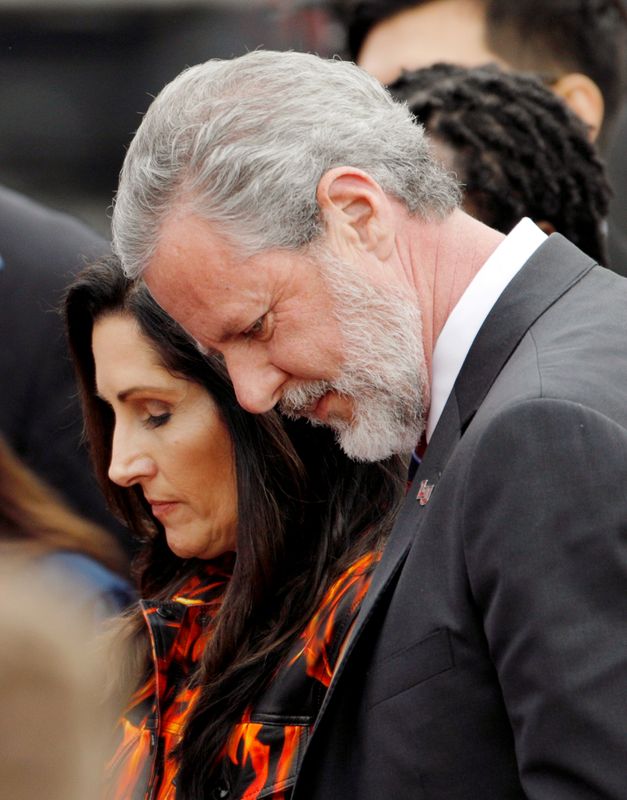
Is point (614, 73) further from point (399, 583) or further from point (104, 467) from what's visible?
point (399, 583)

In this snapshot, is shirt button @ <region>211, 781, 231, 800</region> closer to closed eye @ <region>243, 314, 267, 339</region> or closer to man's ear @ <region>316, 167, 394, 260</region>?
closed eye @ <region>243, 314, 267, 339</region>

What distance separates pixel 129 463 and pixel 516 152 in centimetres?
129

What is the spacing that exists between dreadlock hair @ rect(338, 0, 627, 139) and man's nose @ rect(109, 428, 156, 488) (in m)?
1.90

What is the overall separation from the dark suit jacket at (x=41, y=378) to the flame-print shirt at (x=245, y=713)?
84 cm

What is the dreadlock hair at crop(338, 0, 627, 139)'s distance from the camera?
4.12 meters

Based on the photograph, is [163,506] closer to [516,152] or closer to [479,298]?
[479,298]

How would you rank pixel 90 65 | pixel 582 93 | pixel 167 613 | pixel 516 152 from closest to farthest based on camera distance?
pixel 167 613 → pixel 516 152 → pixel 582 93 → pixel 90 65

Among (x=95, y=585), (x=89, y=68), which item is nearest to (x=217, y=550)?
(x=95, y=585)

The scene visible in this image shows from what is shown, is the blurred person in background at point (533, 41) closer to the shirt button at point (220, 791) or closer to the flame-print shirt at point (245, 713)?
the flame-print shirt at point (245, 713)

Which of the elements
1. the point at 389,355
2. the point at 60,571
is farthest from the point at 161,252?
the point at 60,571

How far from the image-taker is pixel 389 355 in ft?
7.16

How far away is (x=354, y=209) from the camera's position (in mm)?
2158

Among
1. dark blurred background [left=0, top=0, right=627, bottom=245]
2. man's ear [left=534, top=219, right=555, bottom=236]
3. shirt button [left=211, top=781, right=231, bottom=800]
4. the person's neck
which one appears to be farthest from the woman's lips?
dark blurred background [left=0, top=0, right=627, bottom=245]

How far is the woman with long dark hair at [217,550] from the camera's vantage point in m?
2.36
